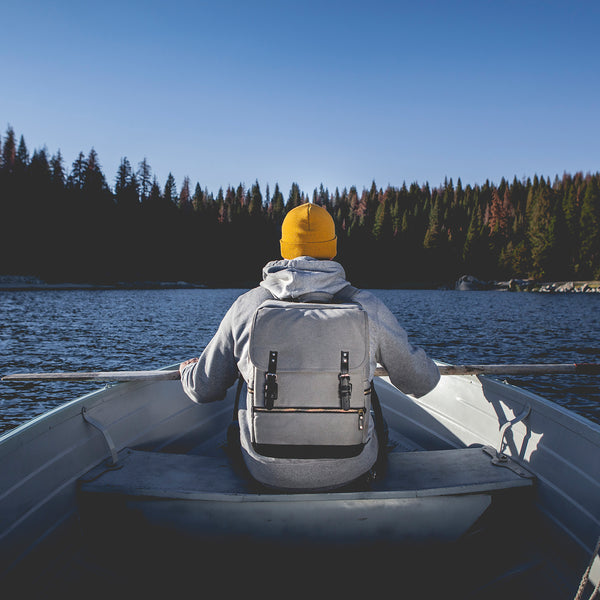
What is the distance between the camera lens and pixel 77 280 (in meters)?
55.3

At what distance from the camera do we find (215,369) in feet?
7.99

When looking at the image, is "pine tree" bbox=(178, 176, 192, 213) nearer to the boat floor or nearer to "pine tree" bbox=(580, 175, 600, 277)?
"pine tree" bbox=(580, 175, 600, 277)

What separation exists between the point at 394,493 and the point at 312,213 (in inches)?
63.1

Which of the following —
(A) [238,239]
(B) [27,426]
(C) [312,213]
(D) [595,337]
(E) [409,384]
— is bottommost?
(D) [595,337]

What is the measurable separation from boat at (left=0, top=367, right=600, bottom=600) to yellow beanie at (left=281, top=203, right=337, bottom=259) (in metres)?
1.28

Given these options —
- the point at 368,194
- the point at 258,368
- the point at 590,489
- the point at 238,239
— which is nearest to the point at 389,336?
the point at 258,368

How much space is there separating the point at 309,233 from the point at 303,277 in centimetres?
32

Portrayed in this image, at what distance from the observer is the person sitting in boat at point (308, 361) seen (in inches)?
76.4

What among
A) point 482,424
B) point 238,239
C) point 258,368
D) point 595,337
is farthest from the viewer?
point 238,239

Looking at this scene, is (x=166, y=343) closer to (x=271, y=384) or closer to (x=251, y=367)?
(x=251, y=367)

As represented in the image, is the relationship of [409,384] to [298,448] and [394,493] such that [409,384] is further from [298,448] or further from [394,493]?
[298,448]

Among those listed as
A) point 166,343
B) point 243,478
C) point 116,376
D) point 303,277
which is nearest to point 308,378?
point 303,277

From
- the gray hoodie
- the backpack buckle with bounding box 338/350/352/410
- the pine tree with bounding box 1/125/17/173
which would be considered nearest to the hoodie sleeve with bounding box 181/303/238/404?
the gray hoodie

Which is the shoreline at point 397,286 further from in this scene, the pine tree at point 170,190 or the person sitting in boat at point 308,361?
the person sitting in boat at point 308,361
